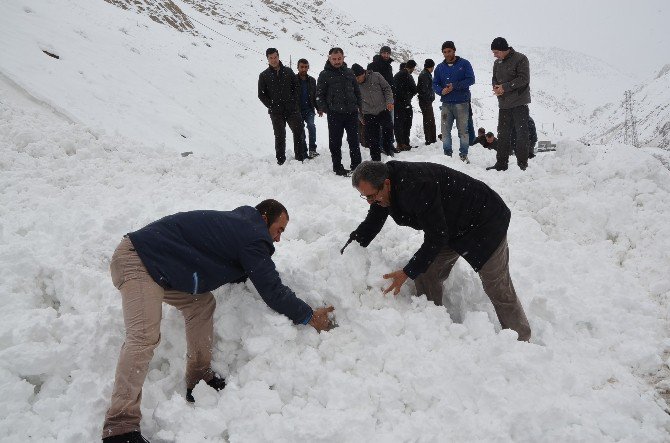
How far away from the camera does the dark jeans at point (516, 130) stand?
5807 millimetres

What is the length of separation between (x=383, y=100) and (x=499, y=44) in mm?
1881

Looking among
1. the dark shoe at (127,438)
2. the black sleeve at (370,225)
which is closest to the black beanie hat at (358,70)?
the black sleeve at (370,225)

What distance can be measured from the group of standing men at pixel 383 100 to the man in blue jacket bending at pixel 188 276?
3905mm

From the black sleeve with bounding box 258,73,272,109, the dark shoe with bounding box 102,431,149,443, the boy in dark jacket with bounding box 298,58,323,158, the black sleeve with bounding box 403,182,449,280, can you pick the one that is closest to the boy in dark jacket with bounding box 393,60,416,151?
the boy in dark jacket with bounding box 298,58,323,158

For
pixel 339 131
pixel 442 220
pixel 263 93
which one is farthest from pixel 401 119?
pixel 442 220

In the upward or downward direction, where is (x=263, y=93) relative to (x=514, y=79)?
downward

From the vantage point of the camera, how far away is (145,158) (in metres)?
6.66

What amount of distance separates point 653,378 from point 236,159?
628cm

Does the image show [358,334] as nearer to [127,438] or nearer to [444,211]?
[444,211]

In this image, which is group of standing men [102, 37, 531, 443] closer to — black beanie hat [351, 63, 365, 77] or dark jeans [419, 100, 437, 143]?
black beanie hat [351, 63, 365, 77]

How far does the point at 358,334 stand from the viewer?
2818mm

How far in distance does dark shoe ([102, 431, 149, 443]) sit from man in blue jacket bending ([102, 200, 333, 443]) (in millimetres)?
32

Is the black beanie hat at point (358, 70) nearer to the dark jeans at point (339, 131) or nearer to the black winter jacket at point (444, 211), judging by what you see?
the dark jeans at point (339, 131)

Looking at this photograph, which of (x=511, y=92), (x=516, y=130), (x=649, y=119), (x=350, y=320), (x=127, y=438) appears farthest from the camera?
Answer: (x=649, y=119)
